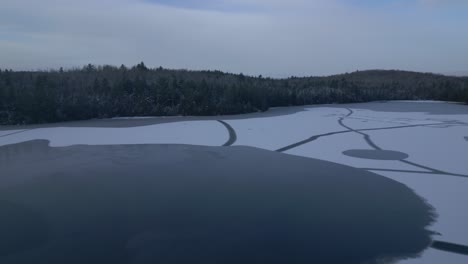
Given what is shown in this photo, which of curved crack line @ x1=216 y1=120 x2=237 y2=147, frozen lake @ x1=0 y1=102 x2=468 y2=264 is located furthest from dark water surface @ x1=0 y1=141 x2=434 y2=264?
curved crack line @ x1=216 y1=120 x2=237 y2=147

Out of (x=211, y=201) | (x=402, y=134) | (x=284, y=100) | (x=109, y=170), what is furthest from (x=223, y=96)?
(x=211, y=201)

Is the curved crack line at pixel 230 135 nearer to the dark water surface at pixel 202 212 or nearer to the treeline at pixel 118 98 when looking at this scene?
the dark water surface at pixel 202 212

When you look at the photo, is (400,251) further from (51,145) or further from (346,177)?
(51,145)

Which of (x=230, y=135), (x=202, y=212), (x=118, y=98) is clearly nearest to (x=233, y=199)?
(x=202, y=212)

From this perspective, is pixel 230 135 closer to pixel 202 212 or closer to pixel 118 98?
pixel 202 212

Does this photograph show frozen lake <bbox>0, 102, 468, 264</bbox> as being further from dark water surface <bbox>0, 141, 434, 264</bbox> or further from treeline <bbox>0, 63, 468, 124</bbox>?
treeline <bbox>0, 63, 468, 124</bbox>
